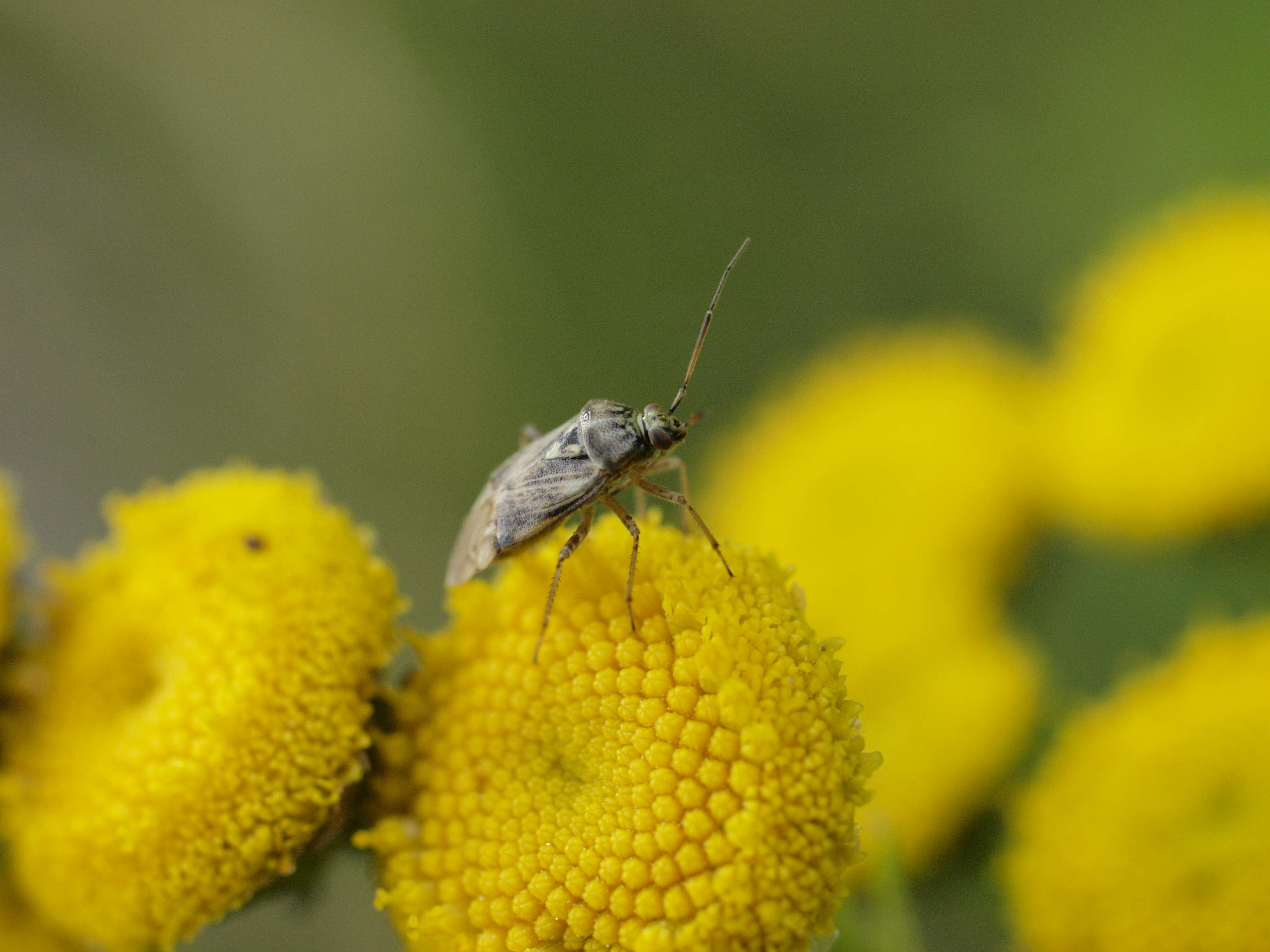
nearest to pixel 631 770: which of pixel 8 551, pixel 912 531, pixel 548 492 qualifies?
pixel 548 492

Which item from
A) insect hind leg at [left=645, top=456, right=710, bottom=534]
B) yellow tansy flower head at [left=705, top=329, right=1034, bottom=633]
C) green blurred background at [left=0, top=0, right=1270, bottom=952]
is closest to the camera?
insect hind leg at [left=645, top=456, right=710, bottom=534]

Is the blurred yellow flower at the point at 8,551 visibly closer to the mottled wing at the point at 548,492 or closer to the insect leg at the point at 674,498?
the mottled wing at the point at 548,492

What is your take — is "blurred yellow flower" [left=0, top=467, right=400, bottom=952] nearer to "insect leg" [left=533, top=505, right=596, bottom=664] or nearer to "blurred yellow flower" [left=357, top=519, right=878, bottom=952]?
"blurred yellow flower" [left=357, top=519, right=878, bottom=952]

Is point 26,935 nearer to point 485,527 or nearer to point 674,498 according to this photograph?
point 485,527

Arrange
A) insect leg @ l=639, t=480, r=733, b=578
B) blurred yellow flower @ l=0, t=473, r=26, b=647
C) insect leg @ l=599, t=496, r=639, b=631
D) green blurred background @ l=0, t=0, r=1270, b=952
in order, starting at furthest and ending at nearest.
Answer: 1. green blurred background @ l=0, t=0, r=1270, b=952
2. blurred yellow flower @ l=0, t=473, r=26, b=647
3. insect leg @ l=639, t=480, r=733, b=578
4. insect leg @ l=599, t=496, r=639, b=631

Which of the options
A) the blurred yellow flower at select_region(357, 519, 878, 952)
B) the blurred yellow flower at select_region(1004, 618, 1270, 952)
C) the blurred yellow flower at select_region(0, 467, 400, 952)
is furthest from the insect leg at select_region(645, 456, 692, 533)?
the blurred yellow flower at select_region(1004, 618, 1270, 952)

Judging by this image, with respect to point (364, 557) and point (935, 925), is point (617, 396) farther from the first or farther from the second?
point (364, 557)

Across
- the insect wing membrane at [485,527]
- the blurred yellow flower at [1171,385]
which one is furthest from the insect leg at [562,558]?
the blurred yellow flower at [1171,385]
